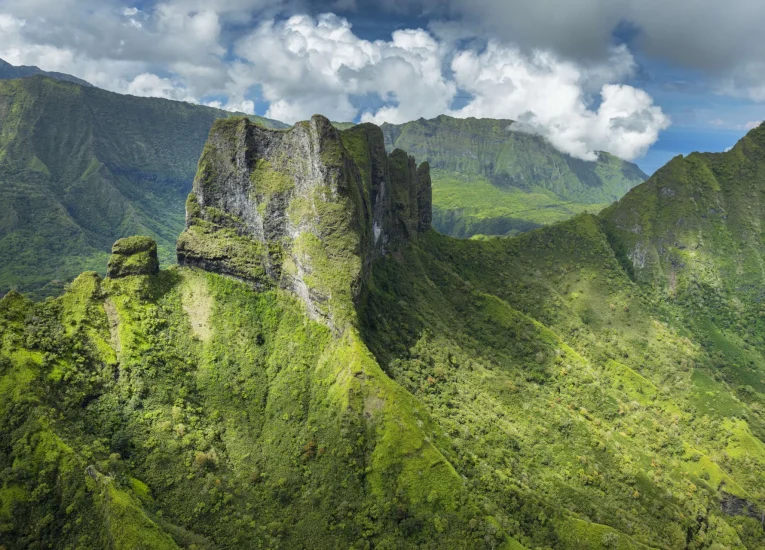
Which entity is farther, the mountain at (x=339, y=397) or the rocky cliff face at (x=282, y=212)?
the rocky cliff face at (x=282, y=212)

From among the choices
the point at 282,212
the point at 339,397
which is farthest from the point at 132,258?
the point at 339,397

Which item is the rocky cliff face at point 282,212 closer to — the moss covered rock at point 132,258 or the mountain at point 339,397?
the mountain at point 339,397

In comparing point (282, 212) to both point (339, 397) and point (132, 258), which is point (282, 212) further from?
point (339, 397)

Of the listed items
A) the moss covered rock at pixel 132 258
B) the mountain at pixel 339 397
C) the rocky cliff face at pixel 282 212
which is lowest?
the mountain at pixel 339 397

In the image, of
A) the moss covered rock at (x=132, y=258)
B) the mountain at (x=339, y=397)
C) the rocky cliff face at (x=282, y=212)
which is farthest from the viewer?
the rocky cliff face at (x=282, y=212)

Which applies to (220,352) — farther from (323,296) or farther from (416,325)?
(416,325)

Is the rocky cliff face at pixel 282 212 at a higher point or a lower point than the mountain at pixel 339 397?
higher

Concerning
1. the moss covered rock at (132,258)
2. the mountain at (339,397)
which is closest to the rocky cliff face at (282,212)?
the mountain at (339,397)

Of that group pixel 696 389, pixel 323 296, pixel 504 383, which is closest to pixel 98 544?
pixel 323 296
